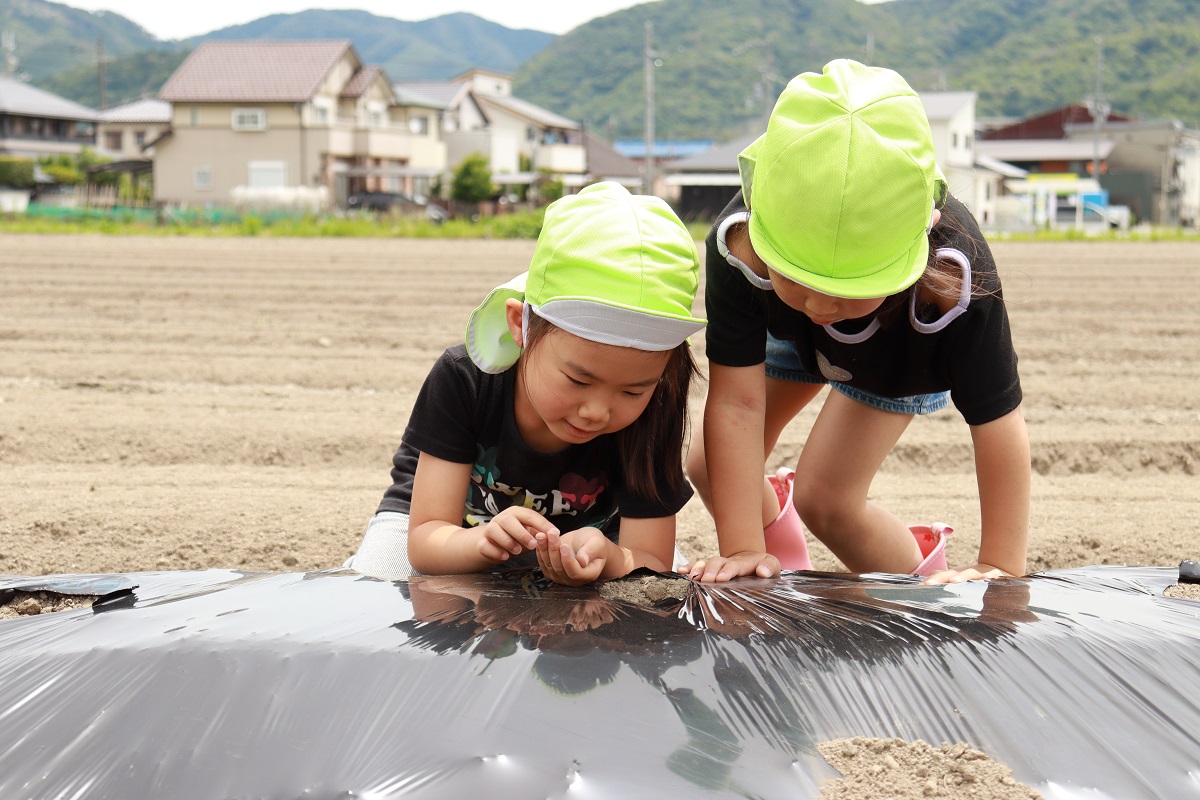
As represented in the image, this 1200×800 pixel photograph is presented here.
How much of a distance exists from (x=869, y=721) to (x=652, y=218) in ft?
2.63

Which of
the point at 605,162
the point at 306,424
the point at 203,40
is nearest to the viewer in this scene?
the point at 306,424

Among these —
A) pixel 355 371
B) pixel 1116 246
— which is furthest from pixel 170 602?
pixel 1116 246

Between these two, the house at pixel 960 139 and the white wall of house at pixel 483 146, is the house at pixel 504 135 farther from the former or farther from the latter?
the house at pixel 960 139

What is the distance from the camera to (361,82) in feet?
113

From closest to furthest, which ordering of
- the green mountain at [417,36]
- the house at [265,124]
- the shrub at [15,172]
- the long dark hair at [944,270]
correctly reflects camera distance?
the long dark hair at [944,270], the house at [265,124], the shrub at [15,172], the green mountain at [417,36]

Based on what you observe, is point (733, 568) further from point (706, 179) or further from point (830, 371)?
point (706, 179)

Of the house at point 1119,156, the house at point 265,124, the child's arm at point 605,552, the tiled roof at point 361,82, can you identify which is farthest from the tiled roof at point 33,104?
the child's arm at point 605,552

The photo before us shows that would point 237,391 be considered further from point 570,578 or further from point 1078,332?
point 1078,332

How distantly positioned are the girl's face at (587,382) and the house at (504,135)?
36.6m

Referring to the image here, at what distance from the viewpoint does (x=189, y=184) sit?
33562mm

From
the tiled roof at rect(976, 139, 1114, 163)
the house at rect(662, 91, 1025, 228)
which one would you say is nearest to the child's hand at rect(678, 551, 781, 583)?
the house at rect(662, 91, 1025, 228)

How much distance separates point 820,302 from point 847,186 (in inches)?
7.9

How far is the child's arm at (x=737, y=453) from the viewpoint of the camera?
6.87 ft

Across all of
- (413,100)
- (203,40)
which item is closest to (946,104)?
(413,100)
